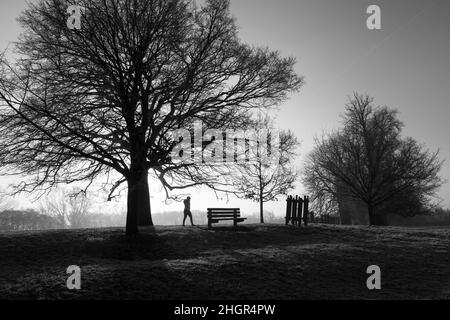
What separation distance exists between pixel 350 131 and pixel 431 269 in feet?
67.0

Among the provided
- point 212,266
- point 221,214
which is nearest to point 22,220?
point 221,214

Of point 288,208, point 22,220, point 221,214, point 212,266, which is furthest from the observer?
point 22,220

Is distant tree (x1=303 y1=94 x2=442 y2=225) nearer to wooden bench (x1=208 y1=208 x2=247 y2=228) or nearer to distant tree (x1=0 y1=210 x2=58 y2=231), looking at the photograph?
wooden bench (x1=208 y1=208 x2=247 y2=228)

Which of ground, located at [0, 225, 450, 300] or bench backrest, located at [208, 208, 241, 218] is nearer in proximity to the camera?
ground, located at [0, 225, 450, 300]

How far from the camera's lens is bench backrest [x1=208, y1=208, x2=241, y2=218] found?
64.1 feet

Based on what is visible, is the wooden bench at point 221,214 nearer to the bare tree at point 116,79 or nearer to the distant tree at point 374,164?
the bare tree at point 116,79

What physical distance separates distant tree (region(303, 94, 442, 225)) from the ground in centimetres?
1211

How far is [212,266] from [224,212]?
9.55 m

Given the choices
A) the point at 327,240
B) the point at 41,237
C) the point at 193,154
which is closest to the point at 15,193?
the point at 41,237

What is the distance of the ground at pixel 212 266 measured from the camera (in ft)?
28.0

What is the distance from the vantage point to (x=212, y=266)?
1055 cm

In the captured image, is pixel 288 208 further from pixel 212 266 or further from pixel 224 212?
pixel 212 266

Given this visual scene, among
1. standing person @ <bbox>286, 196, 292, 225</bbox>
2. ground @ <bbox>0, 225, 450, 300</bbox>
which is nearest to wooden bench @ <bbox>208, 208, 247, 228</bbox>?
ground @ <bbox>0, 225, 450, 300</bbox>

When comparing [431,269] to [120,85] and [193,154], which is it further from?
[120,85]
